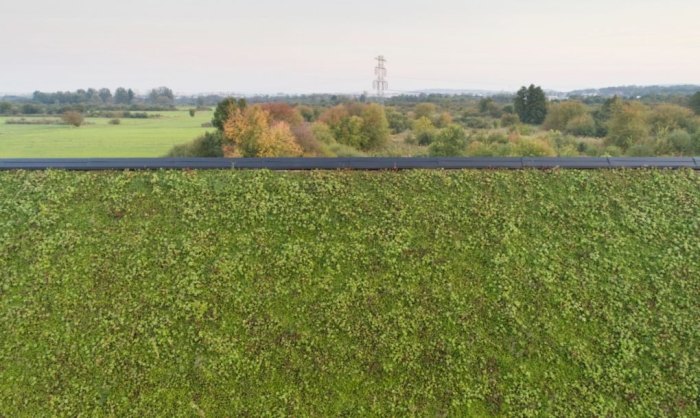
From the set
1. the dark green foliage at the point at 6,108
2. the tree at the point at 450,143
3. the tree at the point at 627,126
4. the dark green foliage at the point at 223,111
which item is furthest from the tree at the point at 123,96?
the tree at the point at 627,126

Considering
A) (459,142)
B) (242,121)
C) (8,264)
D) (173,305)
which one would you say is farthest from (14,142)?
(459,142)

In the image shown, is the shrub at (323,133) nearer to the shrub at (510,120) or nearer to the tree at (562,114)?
the shrub at (510,120)

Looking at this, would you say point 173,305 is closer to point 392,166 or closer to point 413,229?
point 413,229

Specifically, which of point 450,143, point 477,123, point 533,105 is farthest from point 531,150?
point 533,105

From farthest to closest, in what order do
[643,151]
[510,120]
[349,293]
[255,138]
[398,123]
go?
[398,123] < [510,120] < [255,138] < [643,151] < [349,293]

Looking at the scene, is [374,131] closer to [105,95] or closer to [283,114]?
[283,114]

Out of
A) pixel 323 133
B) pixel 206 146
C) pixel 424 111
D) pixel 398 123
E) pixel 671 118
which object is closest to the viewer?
pixel 206 146
